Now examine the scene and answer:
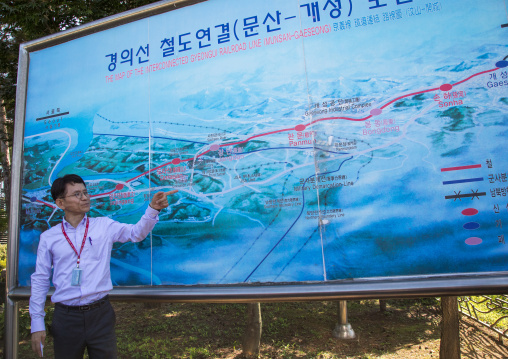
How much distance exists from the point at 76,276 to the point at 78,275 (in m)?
0.01

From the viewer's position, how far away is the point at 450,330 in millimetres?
4133

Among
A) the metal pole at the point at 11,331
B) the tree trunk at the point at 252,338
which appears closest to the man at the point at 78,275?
the metal pole at the point at 11,331

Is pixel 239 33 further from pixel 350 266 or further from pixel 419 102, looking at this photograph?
pixel 350 266

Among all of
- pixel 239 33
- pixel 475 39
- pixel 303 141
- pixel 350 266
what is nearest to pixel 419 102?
pixel 475 39

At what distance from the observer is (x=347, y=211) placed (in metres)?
1.78

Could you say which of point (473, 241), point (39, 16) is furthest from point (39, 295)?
point (39, 16)

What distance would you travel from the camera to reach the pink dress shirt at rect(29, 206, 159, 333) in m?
1.90

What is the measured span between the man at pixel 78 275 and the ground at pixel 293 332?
103 inches

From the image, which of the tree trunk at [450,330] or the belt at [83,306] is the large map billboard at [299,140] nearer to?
the belt at [83,306]

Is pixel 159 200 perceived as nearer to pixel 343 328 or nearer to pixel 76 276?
pixel 76 276

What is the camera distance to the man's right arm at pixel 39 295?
1856mm

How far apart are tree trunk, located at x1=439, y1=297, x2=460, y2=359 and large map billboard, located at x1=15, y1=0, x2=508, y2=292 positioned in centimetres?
315

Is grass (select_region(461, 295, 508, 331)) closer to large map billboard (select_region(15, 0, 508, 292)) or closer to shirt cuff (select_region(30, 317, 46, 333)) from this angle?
large map billboard (select_region(15, 0, 508, 292))

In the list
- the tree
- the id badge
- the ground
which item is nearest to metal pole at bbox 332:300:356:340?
the ground
